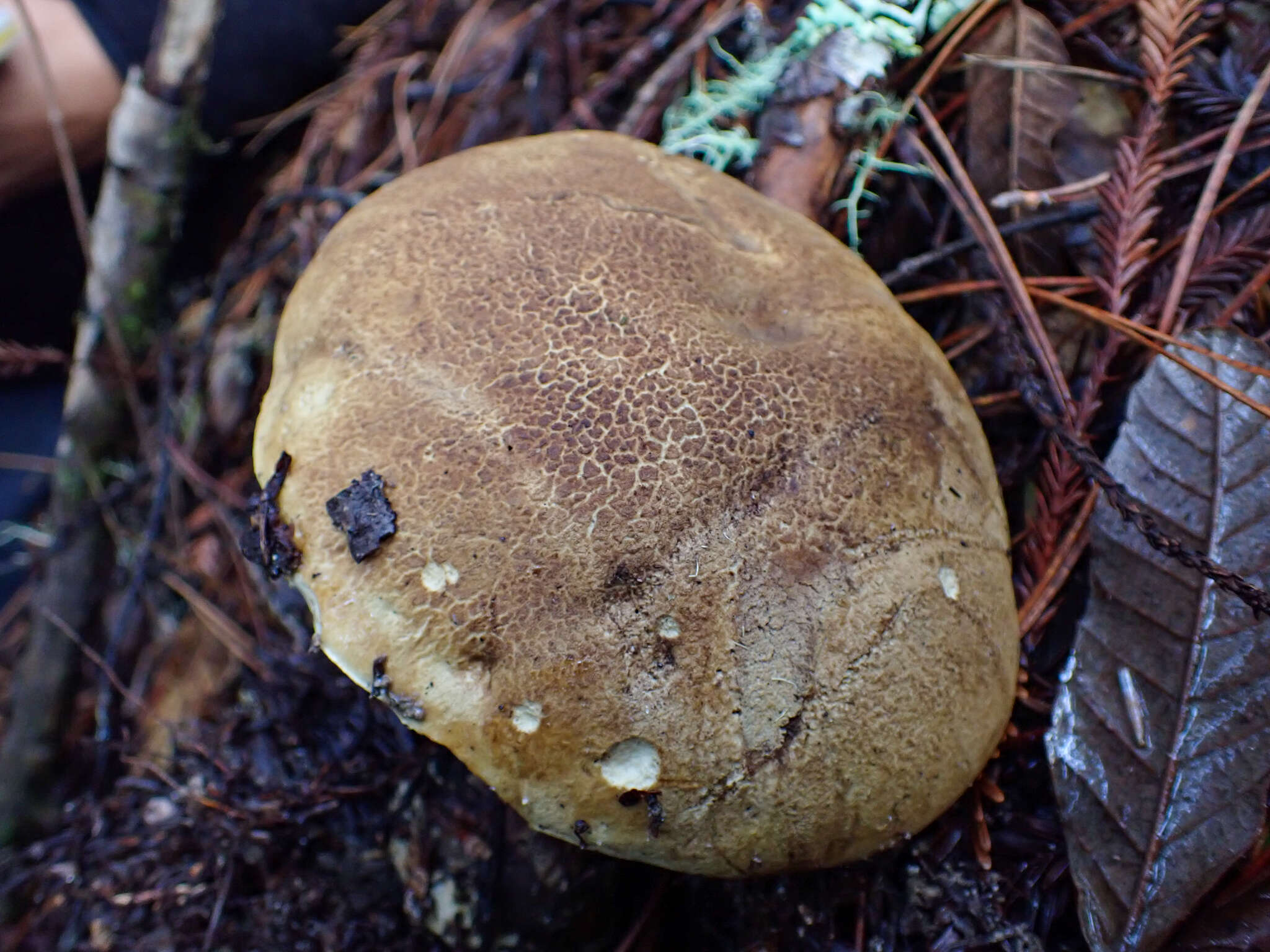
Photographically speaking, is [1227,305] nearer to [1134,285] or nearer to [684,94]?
[1134,285]

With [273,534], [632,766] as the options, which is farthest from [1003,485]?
[273,534]

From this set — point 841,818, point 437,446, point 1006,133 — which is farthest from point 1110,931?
point 1006,133

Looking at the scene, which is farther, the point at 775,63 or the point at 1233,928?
the point at 775,63

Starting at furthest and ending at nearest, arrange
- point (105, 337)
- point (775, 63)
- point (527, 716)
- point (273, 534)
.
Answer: point (105, 337), point (775, 63), point (273, 534), point (527, 716)

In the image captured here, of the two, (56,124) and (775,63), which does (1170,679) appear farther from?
(56,124)

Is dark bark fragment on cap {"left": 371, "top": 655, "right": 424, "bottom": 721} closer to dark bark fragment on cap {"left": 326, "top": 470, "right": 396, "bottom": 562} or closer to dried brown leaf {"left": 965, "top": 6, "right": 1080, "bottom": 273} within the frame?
dark bark fragment on cap {"left": 326, "top": 470, "right": 396, "bottom": 562}

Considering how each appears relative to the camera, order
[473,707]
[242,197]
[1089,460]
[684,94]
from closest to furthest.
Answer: [473,707] < [1089,460] < [684,94] < [242,197]

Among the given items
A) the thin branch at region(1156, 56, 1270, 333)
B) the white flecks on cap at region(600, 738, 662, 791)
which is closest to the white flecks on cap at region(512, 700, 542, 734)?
the white flecks on cap at region(600, 738, 662, 791)
